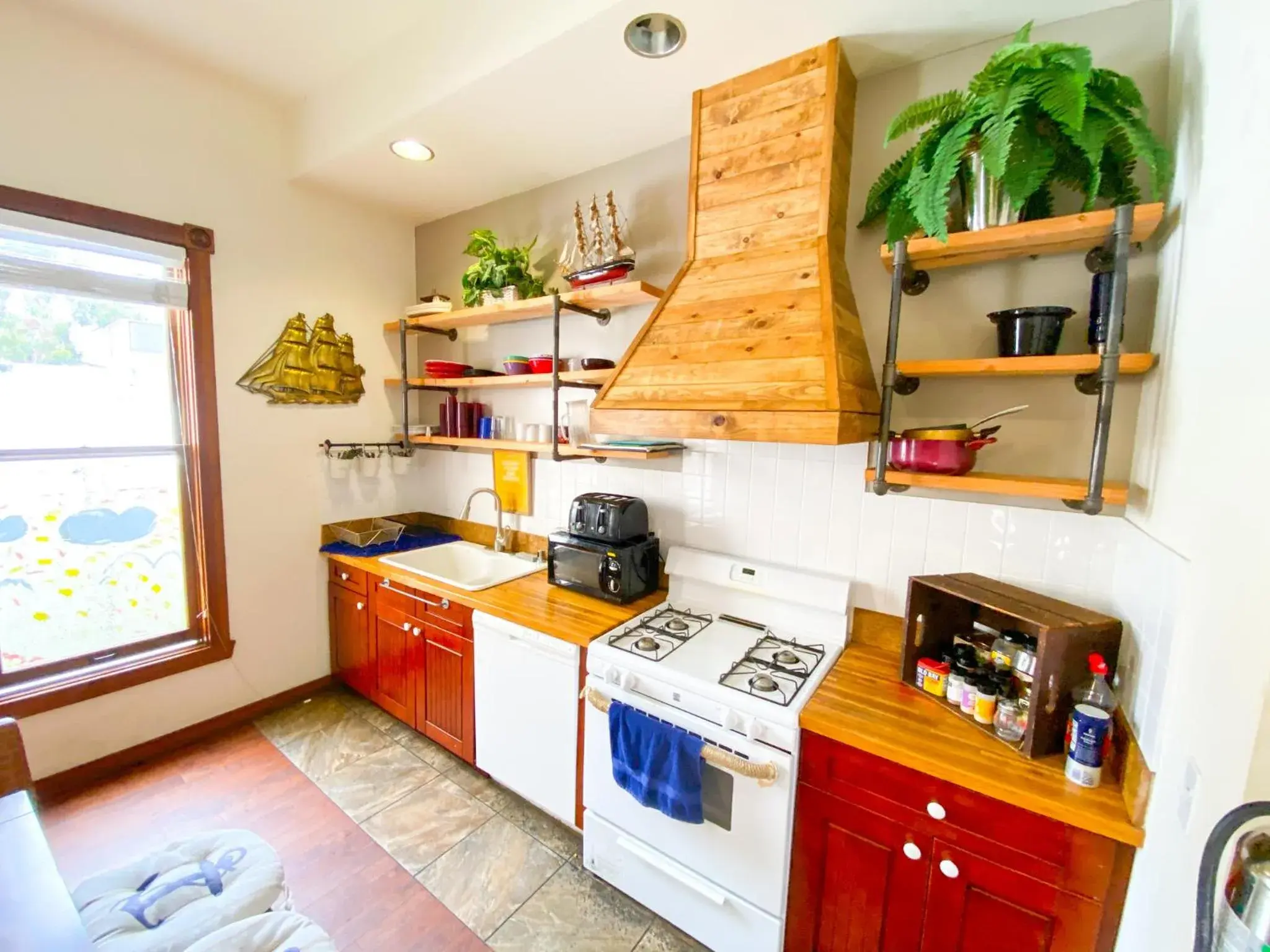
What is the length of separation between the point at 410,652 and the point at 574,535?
0.97 metres

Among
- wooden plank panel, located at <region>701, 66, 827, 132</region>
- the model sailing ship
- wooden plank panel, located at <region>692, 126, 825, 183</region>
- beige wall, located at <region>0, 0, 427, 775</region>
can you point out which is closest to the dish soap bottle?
wooden plank panel, located at <region>692, 126, 825, 183</region>

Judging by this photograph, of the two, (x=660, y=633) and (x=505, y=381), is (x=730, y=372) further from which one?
(x=505, y=381)

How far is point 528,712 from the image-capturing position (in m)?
1.87

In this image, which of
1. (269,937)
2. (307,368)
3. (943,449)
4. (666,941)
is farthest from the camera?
(307,368)

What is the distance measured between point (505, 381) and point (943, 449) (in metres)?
1.77

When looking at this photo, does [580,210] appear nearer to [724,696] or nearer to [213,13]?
[213,13]

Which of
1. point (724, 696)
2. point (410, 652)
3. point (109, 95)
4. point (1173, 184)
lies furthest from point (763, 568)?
point (109, 95)

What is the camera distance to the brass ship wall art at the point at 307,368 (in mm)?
2443

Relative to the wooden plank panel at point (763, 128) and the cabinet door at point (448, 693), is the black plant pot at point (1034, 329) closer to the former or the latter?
the wooden plank panel at point (763, 128)

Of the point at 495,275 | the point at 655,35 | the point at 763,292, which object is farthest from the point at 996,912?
the point at 495,275

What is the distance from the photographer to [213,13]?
1.80 meters

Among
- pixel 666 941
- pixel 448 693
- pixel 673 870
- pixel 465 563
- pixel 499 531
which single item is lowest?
pixel 666 941

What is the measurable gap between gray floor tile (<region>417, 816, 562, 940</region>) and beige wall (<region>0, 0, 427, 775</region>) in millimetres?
1498

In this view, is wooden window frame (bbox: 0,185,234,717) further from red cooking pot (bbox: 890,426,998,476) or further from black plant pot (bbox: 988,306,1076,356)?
black plant pot (bbox: 988,306,1076,356)
